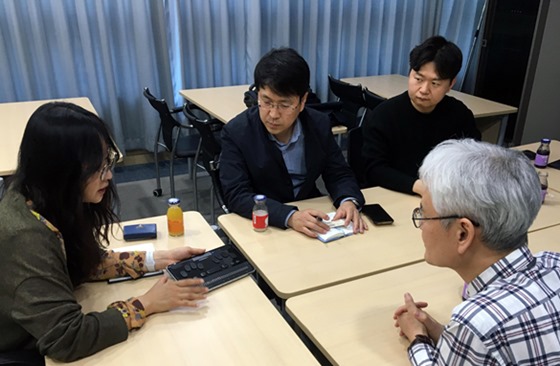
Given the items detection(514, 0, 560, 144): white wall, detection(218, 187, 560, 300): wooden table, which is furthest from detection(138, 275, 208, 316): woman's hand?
detection(514, 0, 560, 144): white wall

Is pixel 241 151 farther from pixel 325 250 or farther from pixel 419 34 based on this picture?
pixel 419 34

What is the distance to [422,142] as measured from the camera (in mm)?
2322

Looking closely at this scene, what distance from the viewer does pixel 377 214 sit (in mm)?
1870

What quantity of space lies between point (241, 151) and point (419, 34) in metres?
3.61

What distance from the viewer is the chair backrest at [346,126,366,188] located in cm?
245

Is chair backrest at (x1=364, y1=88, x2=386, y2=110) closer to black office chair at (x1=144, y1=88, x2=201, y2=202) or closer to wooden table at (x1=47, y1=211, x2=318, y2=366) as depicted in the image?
black office chair at (x1=144, y1=88, x2=201, y2=202)

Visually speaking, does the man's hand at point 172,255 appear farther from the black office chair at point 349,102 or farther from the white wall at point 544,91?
the white wall at point 544,91

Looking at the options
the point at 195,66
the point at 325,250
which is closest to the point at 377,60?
the point at 195,66

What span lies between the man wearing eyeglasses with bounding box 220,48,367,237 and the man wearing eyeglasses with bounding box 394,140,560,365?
69 centimetres

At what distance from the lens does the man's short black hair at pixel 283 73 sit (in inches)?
72.5

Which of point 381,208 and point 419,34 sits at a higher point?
point 419,34

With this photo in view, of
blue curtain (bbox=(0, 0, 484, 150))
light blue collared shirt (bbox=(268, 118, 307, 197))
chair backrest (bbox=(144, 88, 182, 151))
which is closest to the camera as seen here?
light blue collared shirt (bbox=(268, 118, 307, 197))

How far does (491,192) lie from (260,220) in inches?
36.4

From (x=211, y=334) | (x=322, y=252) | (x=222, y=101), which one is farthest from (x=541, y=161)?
(x=222, y=101)
